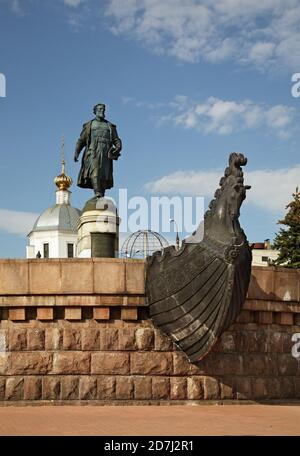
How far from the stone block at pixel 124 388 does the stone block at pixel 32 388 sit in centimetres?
119

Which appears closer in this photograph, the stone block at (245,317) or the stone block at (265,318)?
the stone block at (245,317)

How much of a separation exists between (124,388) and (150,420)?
1.94 meters

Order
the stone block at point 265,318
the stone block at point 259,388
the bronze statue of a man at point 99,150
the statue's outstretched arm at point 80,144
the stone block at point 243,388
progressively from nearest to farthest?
the stone block at point 243,388 → the stone block at point 259,388 → the stone block at point 265,318 → the bronze statue of a man at point 99,150 → the statue's outstretched arm at point 80,144

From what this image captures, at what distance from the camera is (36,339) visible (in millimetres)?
11820

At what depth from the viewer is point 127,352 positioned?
1188 cm

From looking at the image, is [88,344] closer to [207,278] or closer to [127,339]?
[127,339]

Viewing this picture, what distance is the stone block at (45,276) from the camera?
1188cm

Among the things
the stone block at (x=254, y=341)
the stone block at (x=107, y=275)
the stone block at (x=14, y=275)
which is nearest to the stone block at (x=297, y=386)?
the stone block at (x=254, y=341)

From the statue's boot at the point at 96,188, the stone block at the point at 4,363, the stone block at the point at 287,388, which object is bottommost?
the stone block at the point at 287,388

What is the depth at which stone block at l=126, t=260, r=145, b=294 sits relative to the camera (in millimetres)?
11992

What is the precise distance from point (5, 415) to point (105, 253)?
5391mm

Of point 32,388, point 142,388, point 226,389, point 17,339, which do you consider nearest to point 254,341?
point 226,389

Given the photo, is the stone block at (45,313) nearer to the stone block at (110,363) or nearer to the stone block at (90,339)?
the stone block at (90,339)

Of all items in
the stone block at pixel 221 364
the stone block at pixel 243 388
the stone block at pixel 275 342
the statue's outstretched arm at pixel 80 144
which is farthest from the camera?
the statue's outstretched arm at pixel 80 144
